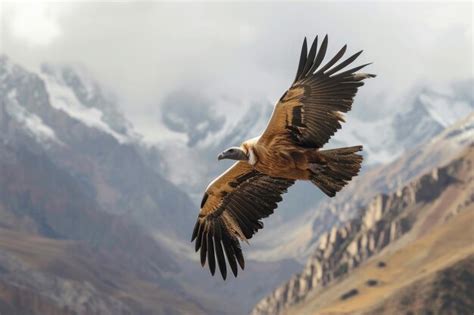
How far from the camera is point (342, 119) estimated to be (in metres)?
32.7

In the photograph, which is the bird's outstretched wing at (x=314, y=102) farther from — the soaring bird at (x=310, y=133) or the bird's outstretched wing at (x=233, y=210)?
the bird's outstretched wing at (x=233, y=210)

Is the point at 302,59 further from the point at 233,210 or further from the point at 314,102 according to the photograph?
the point at 233,210

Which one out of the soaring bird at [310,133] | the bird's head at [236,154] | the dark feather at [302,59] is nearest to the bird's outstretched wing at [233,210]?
the soaring bird at [310,133]

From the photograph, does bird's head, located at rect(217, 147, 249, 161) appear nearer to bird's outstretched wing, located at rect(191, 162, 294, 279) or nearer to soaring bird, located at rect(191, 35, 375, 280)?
soaring bird, located at rect(191, 35, 375, 280)

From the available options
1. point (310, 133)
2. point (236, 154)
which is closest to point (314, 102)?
point (310, 133)

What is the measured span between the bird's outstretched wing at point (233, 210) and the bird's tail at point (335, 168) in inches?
132

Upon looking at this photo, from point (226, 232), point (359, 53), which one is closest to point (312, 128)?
point (359, 53)

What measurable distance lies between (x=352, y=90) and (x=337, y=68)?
Answer: 33.3 inches

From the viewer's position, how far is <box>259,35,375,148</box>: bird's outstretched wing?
106 feet

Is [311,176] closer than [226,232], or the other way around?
[311,176]

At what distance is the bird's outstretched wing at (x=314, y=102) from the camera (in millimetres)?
32281

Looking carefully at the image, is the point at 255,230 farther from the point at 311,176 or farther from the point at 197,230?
the point at 311,176

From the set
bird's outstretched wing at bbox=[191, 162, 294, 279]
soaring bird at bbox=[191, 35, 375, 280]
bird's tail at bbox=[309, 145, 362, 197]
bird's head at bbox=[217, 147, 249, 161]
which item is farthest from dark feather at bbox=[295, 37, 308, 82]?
bird's outstretched wing at bbox=[191, 162, 294, 279]

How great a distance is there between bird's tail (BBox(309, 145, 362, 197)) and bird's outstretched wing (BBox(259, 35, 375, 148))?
0.58 meters
